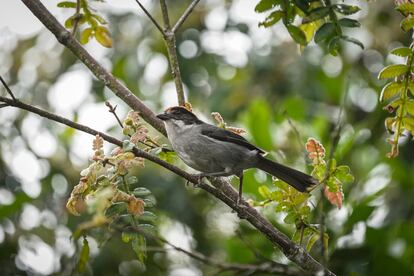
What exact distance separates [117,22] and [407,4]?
15.0 ft

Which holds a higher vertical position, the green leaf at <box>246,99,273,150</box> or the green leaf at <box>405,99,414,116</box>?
the green leaf at <box>246,99,273,150</box>

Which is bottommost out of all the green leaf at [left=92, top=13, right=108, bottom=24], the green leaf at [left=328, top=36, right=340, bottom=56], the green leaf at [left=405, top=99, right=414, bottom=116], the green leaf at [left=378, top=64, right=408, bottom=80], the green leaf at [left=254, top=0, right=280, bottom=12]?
the green leaf at [left=405, top=99, right=414, bottom=116]

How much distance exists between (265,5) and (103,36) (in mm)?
1028

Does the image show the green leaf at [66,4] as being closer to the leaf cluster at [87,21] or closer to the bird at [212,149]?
the leaf cluster at [87,21]

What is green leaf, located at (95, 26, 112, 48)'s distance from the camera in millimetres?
3736

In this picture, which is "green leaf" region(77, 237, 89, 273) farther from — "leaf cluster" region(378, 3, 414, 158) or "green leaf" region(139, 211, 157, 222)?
"leaf cluster" region(378, 3, 414, 158)

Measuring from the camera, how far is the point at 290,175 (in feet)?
13.6

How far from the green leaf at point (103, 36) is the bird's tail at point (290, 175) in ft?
4.63

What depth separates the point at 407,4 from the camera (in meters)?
2.98

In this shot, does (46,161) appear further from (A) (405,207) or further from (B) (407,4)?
(B) (407,4)

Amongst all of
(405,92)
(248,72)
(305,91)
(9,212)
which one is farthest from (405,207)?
(9,212)

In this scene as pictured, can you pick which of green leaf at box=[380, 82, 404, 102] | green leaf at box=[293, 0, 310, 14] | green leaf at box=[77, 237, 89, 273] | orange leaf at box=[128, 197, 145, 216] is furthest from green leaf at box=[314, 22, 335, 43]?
green leaf at box=[77, 237, 89, 273]

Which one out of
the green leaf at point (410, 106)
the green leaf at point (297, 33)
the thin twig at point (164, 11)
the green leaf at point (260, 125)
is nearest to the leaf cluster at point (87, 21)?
the thin twig at point (164, 11)

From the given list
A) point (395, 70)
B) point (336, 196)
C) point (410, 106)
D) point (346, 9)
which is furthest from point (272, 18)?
point (336, 196)
